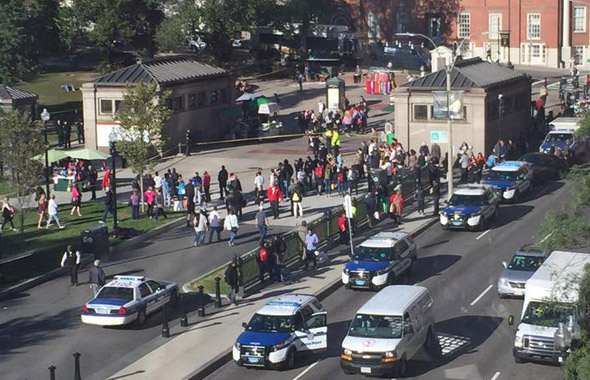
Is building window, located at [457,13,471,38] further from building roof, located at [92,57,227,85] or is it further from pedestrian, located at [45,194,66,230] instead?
pedestrian, located at [45,194,66,230]

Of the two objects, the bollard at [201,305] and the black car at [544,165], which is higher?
the black car at [544,165]

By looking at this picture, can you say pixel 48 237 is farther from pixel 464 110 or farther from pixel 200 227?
pixel 464 110

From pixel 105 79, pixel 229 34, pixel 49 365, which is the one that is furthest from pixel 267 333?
pixel 229 34

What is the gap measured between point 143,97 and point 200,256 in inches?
415

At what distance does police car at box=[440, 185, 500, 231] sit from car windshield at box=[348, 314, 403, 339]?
16.4 m

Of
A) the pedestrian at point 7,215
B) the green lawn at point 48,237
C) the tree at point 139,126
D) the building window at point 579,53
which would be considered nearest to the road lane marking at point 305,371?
the green lawn at point 48,237

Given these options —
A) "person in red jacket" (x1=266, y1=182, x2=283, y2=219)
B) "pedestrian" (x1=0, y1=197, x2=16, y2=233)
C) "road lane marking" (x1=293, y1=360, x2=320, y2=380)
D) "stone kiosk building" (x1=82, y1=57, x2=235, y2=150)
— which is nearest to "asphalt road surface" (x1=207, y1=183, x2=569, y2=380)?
"road lane marking" (x1=293, y1=360, x2=320, y2=380)

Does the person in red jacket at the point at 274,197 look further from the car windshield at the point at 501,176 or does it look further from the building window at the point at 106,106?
the building window at the point at 106,106

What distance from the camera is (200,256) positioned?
1767 inches

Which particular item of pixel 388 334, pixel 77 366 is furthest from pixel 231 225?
pixel 388 334

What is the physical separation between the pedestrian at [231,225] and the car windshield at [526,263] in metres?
11.2

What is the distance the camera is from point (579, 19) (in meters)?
108

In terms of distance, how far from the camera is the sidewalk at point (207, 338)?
106ft

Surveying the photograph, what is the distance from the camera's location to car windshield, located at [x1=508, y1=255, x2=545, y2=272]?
1495 inches
